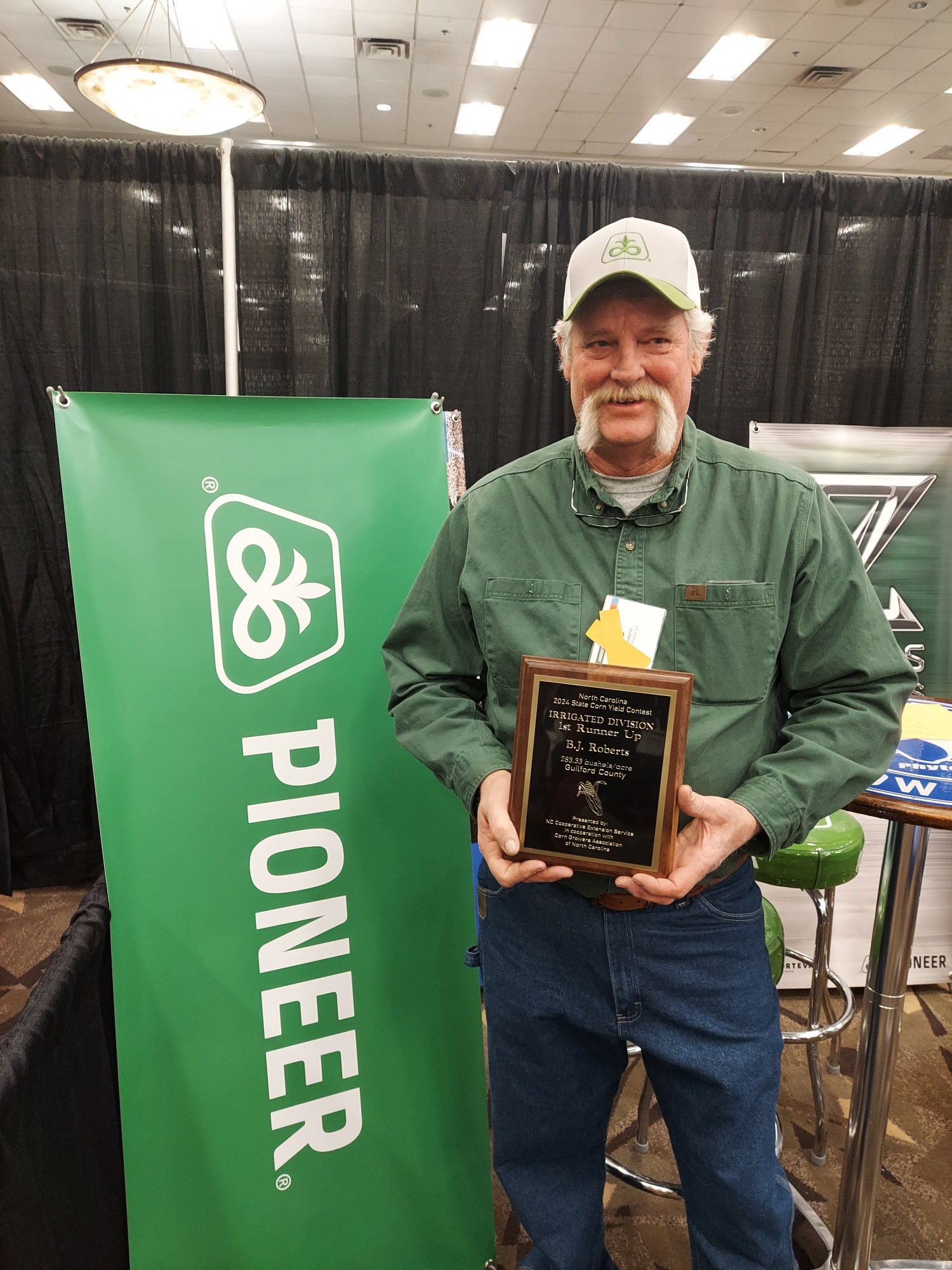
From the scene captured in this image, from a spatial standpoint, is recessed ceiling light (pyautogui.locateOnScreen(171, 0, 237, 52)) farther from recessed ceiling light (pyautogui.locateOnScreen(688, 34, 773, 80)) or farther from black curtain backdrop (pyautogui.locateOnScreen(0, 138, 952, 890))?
black curtain backdrop (pyautogui.locateOnScreen(0, 138, 952, 890))

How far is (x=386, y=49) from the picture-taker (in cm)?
654

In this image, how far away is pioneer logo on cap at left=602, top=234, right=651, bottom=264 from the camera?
1.07m

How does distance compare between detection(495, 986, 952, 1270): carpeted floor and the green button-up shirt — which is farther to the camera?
detection(495, 986, 952, 1270): carpeted floor

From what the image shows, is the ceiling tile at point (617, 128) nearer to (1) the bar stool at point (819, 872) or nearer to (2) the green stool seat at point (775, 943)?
(1) the bar stool at point (819, 872)

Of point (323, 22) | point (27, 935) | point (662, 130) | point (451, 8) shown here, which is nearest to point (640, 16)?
point (451, 8)

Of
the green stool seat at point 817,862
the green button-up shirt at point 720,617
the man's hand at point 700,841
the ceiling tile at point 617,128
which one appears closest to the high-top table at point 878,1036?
the green stool seat at point 817,862

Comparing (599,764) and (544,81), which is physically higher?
(544,81)

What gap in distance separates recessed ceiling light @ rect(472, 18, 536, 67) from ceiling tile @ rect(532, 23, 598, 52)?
7 cm

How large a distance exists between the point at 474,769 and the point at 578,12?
23.1 feet

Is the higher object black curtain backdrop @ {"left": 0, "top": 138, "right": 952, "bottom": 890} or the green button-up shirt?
black curtain backdrop @ {"left": 0, "top": 138, "right": 952, "bottom": 890}

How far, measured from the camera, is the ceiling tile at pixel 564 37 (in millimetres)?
6273

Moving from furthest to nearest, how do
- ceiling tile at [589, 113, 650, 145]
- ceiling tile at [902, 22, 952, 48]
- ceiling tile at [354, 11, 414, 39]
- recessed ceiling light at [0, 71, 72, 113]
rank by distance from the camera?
ceiling tile at [589, 113, 650, 145] → recessed ceiling light at [0, 71, 72, 113] → ceiling tile at [902, 22, 952, 48] → ceiling tile at [354, 11, 414, 39]

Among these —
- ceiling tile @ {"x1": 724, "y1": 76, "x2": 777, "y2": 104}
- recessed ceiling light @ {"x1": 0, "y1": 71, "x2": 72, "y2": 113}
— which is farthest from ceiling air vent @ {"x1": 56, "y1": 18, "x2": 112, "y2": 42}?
ceiling tile @ {"x1": 724, "y1": 76, "x2": 777, "y2": 104}

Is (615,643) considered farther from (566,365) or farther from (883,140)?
(883,140)
